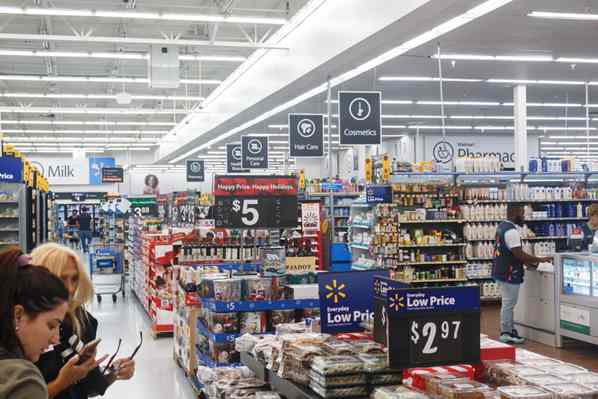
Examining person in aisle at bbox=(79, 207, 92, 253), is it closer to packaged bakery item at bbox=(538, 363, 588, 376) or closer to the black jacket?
the black jacket

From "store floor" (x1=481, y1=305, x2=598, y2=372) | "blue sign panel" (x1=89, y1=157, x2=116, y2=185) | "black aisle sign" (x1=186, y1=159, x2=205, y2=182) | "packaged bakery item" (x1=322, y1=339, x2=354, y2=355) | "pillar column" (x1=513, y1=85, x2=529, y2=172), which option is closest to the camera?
"packaged bakery item" (x1=322, y1=339, x2=354, y2=355)

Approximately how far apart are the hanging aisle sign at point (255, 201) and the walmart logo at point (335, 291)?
3801 millimetres


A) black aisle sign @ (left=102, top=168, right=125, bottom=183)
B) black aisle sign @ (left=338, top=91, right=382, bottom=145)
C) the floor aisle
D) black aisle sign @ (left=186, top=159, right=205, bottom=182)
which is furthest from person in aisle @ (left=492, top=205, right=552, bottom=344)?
black aisle sign @ (left=102, top=168, right=125, bottom=183)

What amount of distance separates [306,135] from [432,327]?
13.1 m

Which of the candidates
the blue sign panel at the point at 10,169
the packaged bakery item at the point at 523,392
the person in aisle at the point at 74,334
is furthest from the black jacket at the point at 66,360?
the blue sign panel at the point at 10,169

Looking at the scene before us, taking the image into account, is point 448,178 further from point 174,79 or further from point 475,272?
point 174,79

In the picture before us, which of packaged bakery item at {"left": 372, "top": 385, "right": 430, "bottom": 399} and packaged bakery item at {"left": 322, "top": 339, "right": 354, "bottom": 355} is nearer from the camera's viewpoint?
packaged bakery item at {"left": 372, "top": 385, "right": 430, "bottom": 399}

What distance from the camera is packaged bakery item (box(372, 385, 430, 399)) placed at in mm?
2583

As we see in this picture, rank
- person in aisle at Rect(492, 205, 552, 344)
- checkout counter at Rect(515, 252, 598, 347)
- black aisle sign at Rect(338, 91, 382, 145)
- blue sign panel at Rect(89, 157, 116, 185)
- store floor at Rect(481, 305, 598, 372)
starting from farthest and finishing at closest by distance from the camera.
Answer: blue sign panel at Rect(89, 157, 116, 185), black aisle sign at Rect(338, 91, 382, 145), person in aisle at Rect(492, 205, 552, 344), checkout counter at Rect(515, 252, 598, 347), store floor at Rect(481, 305, 598, 372)

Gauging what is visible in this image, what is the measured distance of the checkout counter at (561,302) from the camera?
8141 millimetres

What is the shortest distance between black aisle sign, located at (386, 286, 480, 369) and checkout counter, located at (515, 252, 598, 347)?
588 centimetres

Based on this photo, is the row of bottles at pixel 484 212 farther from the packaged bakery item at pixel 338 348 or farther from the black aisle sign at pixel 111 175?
the black aisle sign at pixel 111 175

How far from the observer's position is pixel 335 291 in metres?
3.71

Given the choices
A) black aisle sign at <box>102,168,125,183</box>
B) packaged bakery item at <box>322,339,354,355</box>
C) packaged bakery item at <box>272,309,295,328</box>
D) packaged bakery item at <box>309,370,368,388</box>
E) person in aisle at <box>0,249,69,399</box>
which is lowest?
packaged bakery item at <box>272,309,295,328</box>
